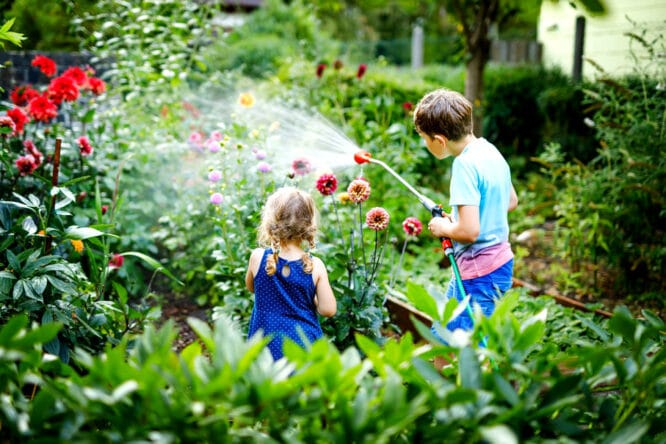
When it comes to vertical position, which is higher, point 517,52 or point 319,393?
point 517,52

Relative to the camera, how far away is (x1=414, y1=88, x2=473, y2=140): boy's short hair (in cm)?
231

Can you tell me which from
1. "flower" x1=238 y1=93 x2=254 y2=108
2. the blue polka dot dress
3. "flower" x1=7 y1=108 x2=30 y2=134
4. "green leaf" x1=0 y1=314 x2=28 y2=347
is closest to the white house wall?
"flower" x1=238 y1=93 x2=254 y2=108

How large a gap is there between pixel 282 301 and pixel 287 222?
29 centimetres

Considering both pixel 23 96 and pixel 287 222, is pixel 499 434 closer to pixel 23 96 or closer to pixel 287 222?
pixel 287 222

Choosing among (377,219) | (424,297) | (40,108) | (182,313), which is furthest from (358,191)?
(40,108)

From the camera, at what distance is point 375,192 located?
14.5ft

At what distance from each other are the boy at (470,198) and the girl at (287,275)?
0.47 m

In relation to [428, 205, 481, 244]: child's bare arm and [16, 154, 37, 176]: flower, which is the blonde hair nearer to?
[428, 205, 481, 244]: child's bare arm

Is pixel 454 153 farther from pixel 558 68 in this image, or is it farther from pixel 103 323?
pixel 558 68

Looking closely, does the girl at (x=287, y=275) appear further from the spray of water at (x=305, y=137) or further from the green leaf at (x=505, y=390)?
the green leaf at (x=505, y=390)

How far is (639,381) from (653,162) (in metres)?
2.80

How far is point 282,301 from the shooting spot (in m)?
2.33

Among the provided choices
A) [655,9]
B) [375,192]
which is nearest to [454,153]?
[375,192]

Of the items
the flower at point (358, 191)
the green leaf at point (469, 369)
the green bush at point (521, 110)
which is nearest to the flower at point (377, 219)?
the flower at point (358, 191)
